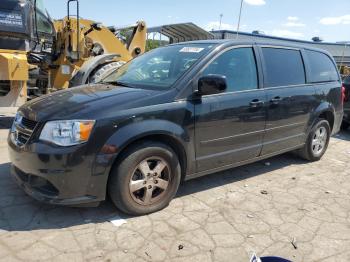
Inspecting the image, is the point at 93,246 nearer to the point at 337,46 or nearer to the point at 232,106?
the point at 232,106

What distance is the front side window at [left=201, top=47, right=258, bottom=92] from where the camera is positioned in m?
4.17

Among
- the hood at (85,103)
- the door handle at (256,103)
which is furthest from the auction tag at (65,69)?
the door handle at (256,103)

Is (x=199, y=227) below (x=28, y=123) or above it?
below

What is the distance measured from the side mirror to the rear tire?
8.21 ft

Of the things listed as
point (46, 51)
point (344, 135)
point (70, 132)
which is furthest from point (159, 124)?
point (344, 135)

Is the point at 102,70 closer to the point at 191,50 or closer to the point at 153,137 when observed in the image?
the point at 191,50

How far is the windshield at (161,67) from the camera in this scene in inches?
157

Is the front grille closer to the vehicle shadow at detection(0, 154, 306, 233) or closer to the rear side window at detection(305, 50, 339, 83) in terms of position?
the vehicle shadow at detection(0, 154, 306, 233)

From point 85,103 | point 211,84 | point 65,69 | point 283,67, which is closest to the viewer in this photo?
point 85,103

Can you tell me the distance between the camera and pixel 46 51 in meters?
8.28

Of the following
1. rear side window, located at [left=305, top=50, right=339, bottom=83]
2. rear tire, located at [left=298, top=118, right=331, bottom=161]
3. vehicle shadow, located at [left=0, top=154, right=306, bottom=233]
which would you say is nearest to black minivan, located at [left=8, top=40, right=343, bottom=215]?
vehicle shadow, located at [left=0, top=154, right=306, bottom=233]

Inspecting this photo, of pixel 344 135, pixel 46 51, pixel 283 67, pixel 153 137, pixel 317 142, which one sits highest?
pixel 283 67

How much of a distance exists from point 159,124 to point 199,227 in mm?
1091

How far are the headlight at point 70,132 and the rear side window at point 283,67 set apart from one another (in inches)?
99.5
